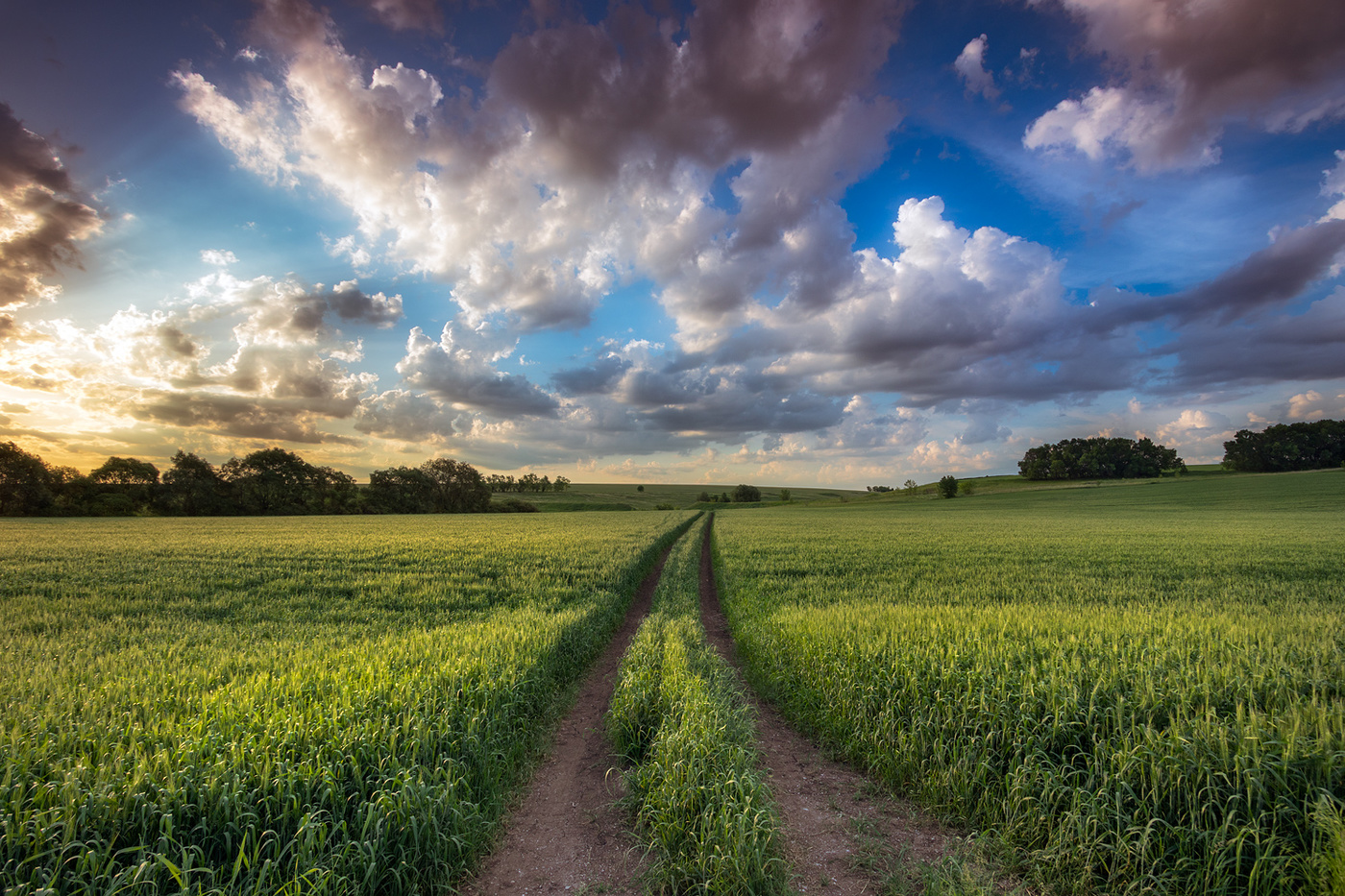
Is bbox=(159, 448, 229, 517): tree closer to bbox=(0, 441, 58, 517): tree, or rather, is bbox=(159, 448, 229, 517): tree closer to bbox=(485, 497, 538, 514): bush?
bbox=(0, 441, 58, 517): tree

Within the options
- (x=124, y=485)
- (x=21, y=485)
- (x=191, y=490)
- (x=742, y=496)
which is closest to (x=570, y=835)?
(x=191, y=490)

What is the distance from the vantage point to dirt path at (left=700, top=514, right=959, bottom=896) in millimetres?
4508

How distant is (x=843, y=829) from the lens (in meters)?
5.24

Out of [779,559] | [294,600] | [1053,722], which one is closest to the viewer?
[1053,722]

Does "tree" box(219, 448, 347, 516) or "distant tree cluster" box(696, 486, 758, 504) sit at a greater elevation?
"tree" box(219, 448, 347, 516)

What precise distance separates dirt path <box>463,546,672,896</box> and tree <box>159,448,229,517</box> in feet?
323

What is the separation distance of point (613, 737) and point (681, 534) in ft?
119

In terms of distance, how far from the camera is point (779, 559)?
2095 centimetres

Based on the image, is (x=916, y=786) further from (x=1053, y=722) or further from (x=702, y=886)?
(x=702, y=886)

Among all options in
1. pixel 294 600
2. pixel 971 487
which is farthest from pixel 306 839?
pixel 971 487

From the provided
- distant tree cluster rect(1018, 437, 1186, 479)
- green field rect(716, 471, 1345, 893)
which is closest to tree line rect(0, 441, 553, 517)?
green field rect(716, 471, 1345, 893)

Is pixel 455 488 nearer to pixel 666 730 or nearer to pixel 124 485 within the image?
pixel 124 485

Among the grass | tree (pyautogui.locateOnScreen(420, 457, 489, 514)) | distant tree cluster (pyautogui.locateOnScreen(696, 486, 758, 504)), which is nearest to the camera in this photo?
the grass

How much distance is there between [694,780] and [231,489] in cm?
10352
